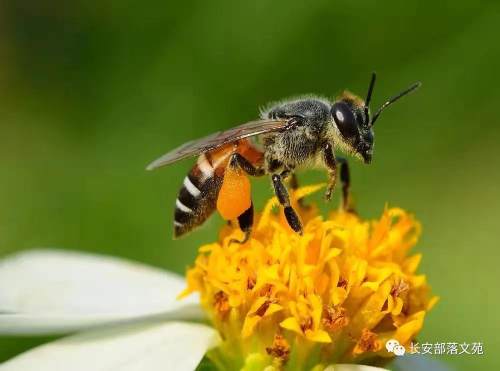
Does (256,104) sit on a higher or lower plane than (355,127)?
higher

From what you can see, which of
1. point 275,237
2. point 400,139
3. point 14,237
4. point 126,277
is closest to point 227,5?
point 400,139

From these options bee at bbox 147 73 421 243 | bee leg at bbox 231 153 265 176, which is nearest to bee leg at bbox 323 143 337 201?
bee at bbox 147 73 421 243

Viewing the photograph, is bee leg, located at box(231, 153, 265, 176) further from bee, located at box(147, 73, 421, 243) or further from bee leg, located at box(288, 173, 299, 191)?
bee leg, located at box(288, 173, 299, 191)

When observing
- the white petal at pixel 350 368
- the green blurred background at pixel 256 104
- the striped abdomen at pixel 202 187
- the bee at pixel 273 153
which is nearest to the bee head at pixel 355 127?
the bee at pixel 273 153

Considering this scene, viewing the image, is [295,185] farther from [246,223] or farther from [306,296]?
[306,296]

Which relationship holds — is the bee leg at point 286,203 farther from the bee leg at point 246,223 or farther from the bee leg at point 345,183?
the bee leg at point 345,183

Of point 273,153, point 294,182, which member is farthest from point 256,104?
point 273,153
